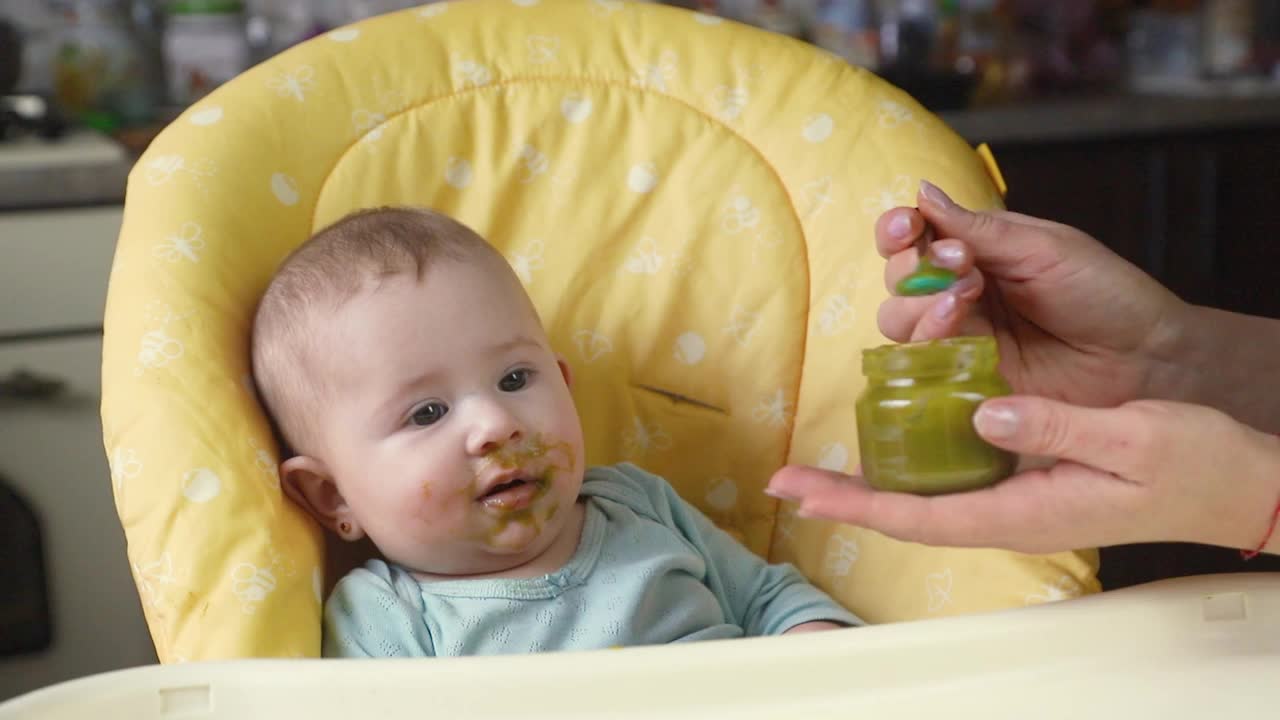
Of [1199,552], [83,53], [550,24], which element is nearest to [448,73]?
[550,24]

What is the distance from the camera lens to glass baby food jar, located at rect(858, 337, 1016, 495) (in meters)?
0.80

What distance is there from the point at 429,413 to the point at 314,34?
4.99 ft

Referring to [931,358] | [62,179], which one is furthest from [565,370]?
[62,179]

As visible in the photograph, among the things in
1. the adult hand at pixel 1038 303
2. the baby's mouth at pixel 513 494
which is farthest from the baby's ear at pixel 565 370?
the adult hand at pixel 1038 303

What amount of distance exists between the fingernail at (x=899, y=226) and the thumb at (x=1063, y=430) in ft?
0.76

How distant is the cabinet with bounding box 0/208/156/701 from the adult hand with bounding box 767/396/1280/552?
1.40 metres

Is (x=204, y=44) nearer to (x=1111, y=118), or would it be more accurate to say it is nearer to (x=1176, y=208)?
(x=1111, y=118)

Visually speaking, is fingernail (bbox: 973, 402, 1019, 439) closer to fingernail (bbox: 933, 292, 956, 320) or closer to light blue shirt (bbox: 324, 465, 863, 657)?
fingernail (bbox: 933, 292, 956, 320)

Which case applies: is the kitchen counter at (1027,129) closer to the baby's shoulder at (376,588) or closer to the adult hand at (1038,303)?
the baby's shoulder at (376,588)

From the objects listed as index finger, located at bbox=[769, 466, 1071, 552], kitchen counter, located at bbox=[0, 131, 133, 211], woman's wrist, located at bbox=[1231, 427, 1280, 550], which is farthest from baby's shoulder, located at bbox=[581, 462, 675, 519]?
kitchen counter, located at bbox=[0, 131, 133, 211]

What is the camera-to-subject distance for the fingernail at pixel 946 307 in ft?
3.06

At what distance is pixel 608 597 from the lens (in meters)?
1.10

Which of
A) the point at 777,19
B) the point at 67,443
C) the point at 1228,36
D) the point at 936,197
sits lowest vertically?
the point at 67,443

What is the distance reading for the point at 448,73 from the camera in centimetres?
128
